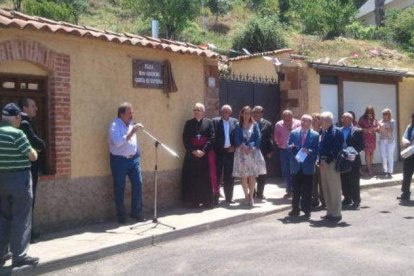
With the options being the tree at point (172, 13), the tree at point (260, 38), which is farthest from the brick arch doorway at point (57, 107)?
the tree at point (172, 13)

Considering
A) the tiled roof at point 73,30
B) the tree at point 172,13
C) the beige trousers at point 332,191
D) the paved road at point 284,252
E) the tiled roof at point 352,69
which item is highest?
the tree at point 172,13

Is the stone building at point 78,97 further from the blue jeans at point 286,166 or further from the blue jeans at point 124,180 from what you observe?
the blue jeans at point 286,166

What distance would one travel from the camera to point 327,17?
47000 millimetres

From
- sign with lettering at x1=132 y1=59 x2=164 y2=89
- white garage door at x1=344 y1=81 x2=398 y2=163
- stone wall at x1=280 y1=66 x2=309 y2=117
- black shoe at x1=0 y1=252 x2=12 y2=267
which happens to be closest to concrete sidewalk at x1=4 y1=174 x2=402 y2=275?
black shoe at x1=0 y1=252 x2=12 y2=267

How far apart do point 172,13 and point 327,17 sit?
1245 centimetres

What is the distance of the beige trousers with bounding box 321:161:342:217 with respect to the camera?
9.34 m

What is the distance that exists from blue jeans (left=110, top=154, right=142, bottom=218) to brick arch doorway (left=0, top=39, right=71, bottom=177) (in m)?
0.72

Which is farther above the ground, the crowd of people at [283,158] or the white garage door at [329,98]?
the white garage door at [329,98]

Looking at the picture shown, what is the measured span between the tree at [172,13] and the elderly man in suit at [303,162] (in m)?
39.4

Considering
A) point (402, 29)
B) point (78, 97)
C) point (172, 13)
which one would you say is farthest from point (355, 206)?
point (172, 13)

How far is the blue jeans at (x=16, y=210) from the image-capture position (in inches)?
250

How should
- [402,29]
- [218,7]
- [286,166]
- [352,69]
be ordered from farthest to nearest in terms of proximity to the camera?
[218,7] → [402,29] → [352,69] → [286,166]

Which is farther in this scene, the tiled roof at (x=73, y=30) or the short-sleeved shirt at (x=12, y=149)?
the tiled roof at (x=73, y=30)

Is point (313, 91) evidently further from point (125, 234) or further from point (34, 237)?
point (34, 237)
